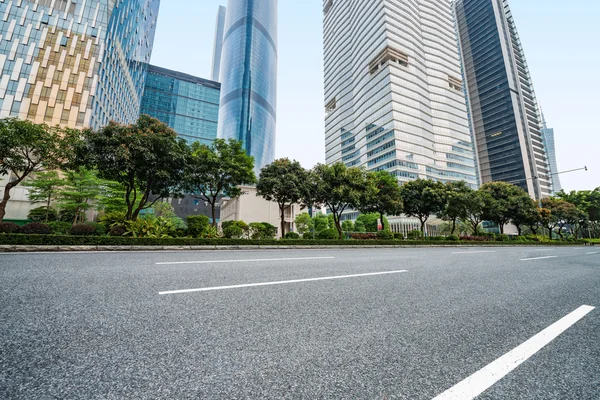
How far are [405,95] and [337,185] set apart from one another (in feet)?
182

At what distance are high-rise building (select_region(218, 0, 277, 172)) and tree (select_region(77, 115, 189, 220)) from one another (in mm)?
86638

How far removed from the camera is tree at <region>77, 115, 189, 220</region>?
12555 mm

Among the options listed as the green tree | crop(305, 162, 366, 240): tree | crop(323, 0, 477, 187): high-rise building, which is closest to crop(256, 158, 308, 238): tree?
crop(305, 162, 366, 240): tree

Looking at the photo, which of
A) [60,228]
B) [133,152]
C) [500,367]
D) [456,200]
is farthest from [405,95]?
[500,367]

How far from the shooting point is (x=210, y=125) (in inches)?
4013

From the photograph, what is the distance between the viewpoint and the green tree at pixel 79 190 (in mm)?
21453

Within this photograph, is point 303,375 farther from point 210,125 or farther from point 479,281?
point 210,125

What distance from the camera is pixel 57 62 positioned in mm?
35469

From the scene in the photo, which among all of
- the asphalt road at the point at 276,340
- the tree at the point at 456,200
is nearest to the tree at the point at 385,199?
the tree at the point at 456,200

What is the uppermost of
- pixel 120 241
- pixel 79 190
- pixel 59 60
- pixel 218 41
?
pixel 218 41

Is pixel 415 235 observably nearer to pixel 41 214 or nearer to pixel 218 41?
pixel 41 214

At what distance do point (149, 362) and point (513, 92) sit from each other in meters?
120

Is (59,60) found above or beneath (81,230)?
above

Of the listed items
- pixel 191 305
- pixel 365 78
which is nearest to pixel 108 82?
pixel 191 305
